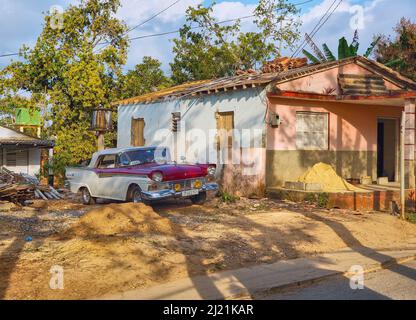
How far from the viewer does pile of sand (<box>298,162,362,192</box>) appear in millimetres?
14266

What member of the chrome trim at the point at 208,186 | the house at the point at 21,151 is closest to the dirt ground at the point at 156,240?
the chrome trim at the point at 208,186

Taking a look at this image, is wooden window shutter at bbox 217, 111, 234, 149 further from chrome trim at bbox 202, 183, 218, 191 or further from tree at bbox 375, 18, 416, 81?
tree at bbox 375, 18, 416, 81

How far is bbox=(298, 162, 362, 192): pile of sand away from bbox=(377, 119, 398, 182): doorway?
4.40 m

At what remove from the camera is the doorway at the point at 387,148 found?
18.2 metres

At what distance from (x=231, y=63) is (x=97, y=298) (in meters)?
29.0

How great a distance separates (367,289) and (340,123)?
10.5 m

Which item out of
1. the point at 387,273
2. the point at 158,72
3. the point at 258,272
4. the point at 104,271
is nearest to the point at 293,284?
the point at 258,272

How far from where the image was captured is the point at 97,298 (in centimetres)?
581

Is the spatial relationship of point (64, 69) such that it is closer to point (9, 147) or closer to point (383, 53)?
point (9, 147)

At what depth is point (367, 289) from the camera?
254 inches

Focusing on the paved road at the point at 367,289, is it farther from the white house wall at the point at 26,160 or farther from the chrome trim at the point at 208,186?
the white house wall at the point at 26,160

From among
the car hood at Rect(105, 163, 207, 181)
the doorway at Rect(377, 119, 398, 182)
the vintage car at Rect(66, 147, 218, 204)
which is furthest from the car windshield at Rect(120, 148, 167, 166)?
the doorway at Rect(377, 119, 398, 182)

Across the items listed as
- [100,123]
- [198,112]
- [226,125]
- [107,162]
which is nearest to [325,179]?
[226,125]

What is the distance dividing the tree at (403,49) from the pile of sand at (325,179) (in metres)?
10.9
